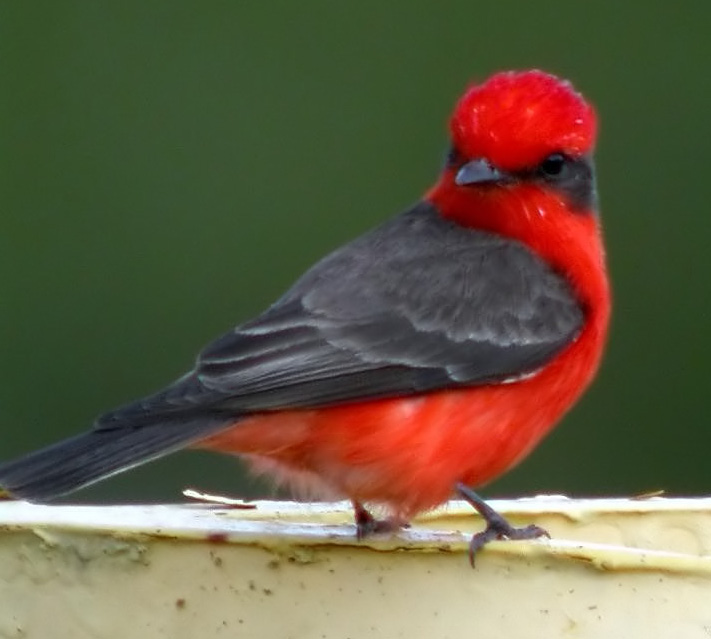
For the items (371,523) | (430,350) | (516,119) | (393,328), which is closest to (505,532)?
(371,523)

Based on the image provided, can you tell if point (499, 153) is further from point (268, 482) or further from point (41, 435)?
point (41, 435)

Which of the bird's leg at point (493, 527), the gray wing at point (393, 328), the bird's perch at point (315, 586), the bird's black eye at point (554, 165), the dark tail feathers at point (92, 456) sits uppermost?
the bird's black eye at point (554, 165)

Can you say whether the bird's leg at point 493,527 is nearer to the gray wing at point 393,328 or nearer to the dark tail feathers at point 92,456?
the gray wing at point 393,328

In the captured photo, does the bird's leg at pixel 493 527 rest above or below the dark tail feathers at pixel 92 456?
below

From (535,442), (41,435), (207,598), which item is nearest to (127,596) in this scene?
(207,598)

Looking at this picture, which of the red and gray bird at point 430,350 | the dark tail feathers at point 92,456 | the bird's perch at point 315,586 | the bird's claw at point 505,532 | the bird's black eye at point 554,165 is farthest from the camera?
the bird's black eye at point 554,165

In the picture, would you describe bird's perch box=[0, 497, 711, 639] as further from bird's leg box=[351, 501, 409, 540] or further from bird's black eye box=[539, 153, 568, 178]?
bird's black eye box=[539, 153, 568, 178]

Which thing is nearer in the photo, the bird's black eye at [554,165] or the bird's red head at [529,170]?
the bird's red head at [529,170]

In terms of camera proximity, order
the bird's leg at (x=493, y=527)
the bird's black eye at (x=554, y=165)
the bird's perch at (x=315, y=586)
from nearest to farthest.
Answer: the bird's perch at (x=315, y=586) → the bird's leg at (x=493, y=527) → the bird's black eye at (x=554, y=165)

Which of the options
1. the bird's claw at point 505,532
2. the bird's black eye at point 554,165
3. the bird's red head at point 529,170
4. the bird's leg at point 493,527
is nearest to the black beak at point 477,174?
the bird's red head at point 529,170
